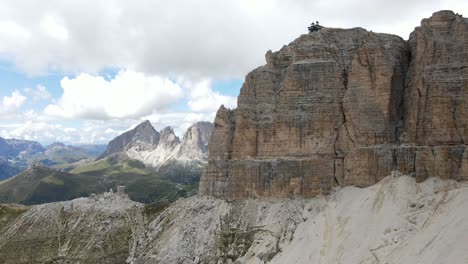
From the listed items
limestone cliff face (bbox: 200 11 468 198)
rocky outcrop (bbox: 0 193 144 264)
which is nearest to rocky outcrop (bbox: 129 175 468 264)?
limestone cliff face (bbox: 200 11 468 198)

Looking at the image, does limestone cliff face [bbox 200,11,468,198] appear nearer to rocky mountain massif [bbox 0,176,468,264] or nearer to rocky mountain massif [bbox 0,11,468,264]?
rocky mountain massif [bbox 0,11,468,264]

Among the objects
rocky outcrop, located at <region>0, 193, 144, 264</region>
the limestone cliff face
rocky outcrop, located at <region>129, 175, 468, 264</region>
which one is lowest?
rocky outcrop, located at <region>0, 193, 144, 264</region>

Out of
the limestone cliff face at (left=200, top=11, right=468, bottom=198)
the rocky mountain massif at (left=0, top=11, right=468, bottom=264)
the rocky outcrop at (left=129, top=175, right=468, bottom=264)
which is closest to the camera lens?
the rocky outcrop at (left=129, top=175, right=468, bottom=264)

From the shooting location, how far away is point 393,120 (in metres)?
74.2

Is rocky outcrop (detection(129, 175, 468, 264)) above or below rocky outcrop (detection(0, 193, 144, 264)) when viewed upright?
above

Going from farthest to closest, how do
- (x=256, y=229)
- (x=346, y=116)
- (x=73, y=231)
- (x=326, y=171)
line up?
1. (x=73, y=231)
2. (x=326, y=171)
3. (x=346, y=116)
4. (x=256, y=229)

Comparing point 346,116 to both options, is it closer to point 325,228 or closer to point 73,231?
point 325,228

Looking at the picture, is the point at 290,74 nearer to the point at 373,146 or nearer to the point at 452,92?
the point at 373,146

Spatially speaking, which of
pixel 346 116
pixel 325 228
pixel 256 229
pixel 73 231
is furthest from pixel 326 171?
pixel 73 231

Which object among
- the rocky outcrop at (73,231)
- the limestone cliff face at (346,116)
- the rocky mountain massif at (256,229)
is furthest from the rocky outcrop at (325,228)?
the rocky outcrop at (73,231)

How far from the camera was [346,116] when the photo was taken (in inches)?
3012

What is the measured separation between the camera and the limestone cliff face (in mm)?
66688

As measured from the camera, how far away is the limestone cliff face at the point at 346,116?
2625 inches

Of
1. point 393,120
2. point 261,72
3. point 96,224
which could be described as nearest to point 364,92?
point 393,120
